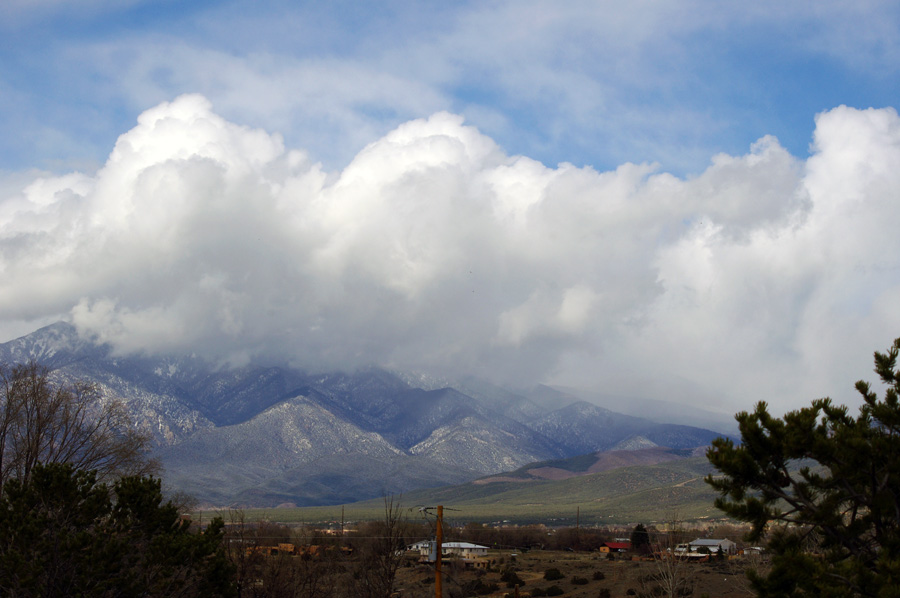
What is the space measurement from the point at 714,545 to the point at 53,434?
363 ft

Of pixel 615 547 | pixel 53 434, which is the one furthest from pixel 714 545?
pixel 53 434

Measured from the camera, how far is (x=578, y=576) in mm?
97562

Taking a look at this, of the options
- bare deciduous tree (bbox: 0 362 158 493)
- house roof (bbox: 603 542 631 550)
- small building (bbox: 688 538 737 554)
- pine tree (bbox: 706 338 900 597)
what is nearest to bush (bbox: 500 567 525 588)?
small building (bbox: 688 538 737 554)

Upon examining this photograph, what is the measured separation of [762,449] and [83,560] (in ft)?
69.8

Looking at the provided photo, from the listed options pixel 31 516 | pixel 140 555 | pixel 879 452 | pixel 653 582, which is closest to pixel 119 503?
pixel 140 555

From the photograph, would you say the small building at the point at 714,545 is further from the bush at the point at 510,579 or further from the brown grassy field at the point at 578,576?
the bush at the point at 510,579

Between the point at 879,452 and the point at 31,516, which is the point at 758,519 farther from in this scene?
the point at 31,516

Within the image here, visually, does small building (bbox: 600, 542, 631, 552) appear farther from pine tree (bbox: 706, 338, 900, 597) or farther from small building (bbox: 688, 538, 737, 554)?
pine tree (bbox: 706, 338, 900, 597)

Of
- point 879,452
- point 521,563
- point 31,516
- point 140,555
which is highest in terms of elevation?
point 879,452

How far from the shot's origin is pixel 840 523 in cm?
1456

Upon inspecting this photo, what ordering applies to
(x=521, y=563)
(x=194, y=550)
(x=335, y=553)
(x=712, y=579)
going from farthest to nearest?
(x=521, y=563) → (x=335, y=553) → (x=712, y=579) → (x=194, y=550)

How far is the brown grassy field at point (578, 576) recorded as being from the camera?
77.0 meters

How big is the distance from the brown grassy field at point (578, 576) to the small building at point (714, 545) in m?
12.7

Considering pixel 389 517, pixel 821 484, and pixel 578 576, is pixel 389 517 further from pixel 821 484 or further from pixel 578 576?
pixel 578 576
